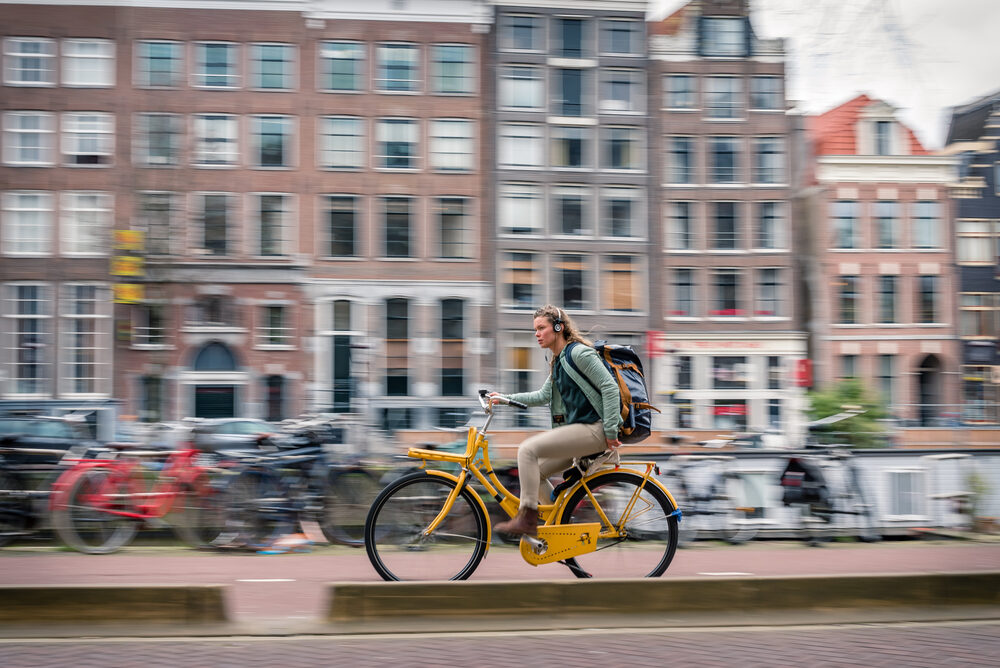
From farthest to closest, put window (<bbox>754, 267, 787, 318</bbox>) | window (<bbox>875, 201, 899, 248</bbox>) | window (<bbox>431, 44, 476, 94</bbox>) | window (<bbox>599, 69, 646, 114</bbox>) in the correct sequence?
1. window (<bbox>875, 201, 899, 248</bbox>)
2. window (<bbox>754, 267, 787, 318</bbox>)
3. window (<bbox>599, 69, 646, 114</bbox>)
4. window (<bbox>431, 44, 476, 94</bbox>)

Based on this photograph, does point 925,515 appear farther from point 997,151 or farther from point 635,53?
point 997,151

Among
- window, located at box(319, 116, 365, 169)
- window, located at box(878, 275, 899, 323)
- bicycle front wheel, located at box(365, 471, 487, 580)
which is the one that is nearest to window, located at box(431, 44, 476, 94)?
window, located at box(319, 116, 365, 169)

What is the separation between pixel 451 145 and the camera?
34.8 meters

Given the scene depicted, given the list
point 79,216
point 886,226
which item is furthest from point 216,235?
point 886,226

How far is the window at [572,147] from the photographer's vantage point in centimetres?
3534

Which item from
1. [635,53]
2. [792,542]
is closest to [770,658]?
[792,542]

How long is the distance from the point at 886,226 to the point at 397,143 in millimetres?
17931

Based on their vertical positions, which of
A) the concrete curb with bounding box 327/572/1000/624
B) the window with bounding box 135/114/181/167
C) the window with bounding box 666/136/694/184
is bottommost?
the concrete curb with bounding box 327/572/1000/624

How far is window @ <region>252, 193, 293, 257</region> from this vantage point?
33.9 meters

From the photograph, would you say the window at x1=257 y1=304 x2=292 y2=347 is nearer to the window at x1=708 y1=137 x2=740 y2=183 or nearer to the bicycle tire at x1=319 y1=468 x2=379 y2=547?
the window at x1=708 y1=137 x2=740 y2=183

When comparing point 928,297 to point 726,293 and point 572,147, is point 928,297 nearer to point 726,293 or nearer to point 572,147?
point 726,293

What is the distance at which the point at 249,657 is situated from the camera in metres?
4.59

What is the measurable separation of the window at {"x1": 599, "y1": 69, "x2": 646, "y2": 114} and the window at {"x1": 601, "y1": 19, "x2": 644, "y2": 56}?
0.77m

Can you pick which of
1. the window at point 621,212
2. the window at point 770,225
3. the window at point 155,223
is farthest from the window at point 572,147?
the window at point 155,223
